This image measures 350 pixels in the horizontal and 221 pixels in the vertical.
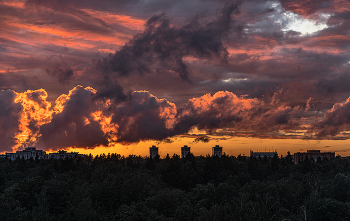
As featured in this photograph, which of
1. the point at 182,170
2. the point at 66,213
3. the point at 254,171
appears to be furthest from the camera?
the point at 254,171

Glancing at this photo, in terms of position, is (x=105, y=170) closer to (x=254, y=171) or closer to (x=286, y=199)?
(x=254, y=171)

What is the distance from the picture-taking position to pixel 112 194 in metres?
96.9

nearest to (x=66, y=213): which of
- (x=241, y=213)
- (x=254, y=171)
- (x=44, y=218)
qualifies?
(x=44, y=218)

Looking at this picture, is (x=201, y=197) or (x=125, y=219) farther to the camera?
(x=201, y=197)

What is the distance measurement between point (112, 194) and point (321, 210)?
172 ft

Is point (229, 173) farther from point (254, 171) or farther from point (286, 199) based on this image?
point (286, 199)

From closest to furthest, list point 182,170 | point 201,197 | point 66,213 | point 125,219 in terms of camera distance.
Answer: point 125,219 → point 66,213 → point 201,197 → point 182,170

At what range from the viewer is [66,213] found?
286 ft

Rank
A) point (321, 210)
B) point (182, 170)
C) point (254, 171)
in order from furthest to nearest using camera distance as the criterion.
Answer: point (254, 171) → point (182, 170) → point (321, 210)

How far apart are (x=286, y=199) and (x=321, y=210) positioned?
1006 inches

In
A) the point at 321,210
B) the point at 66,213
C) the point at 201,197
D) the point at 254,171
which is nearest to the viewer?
the point at 321,210

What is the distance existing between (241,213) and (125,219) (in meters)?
24.5

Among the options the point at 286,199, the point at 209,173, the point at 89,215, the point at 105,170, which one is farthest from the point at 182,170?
the point at 89,215

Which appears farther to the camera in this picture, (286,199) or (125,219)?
(286,199)
